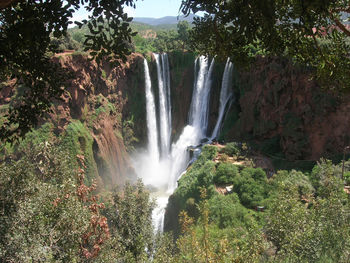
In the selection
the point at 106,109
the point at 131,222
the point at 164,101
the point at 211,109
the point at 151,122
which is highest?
the point at 106,109

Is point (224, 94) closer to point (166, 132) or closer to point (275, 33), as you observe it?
point (166, 132)

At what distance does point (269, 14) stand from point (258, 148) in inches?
755

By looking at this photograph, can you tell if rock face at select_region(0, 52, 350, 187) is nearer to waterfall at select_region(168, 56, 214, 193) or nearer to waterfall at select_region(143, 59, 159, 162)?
waterfall at select_region(143, 59, 159, 162)

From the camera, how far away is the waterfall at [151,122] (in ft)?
97.6

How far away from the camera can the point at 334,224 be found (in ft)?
22.0

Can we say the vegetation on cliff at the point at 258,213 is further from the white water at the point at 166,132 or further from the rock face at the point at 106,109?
the rock face at the point at 106,109

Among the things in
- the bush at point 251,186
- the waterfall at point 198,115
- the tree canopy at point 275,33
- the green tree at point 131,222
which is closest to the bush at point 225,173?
the bush at point 251,186

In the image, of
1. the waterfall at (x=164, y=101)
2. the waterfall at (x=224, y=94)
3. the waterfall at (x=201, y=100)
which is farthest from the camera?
the waterfall at (x=164, y=101)

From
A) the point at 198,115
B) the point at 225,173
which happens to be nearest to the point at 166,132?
the point at 198,115

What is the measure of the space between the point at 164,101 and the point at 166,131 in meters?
3.32

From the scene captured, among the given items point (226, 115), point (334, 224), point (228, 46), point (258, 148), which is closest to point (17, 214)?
point (228, 46)

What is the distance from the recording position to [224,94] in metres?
25.9

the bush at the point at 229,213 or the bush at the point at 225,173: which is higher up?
the bush at the point at 225,173

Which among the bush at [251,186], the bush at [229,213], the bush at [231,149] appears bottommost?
the bush at [229,213]
